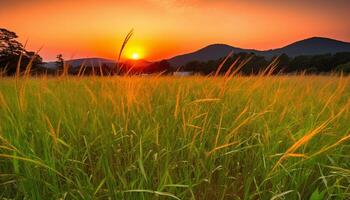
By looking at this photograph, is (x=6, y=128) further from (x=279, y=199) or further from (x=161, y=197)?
(x=279, y=199)

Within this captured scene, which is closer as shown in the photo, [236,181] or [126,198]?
[126,198]

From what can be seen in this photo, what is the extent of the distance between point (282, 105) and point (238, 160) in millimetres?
1057

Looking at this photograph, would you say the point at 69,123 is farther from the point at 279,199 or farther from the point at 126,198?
the point at 279,199

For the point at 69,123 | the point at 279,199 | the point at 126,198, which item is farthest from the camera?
the point at 69,123

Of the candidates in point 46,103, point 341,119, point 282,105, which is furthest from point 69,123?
point 341,119

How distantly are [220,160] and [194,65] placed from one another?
46.3 m

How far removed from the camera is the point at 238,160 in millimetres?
1914

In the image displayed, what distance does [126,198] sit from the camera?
1406mm

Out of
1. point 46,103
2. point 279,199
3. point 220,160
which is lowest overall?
point 279,199

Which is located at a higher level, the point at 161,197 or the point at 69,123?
the point at 69,123

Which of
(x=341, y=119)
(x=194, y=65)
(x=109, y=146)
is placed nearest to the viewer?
(x=109, y=146)

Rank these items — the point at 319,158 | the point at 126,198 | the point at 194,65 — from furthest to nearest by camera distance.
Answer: the point at 194,65, the point at 319,158, the point at 126,198

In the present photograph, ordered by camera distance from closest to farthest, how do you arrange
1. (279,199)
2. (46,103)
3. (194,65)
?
(279,199)
(46,103)
(194,65)

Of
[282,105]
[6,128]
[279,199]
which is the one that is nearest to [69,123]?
[6,128]
